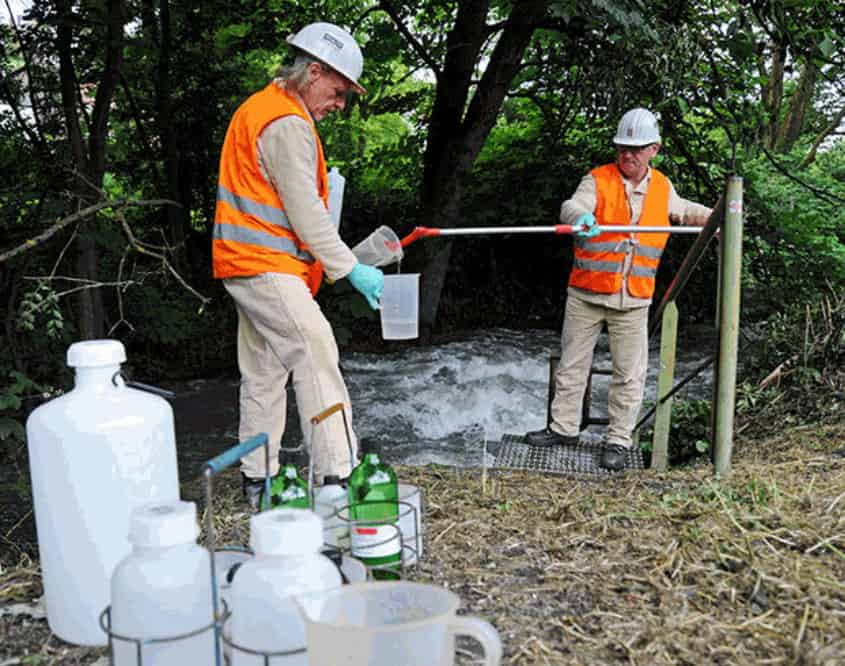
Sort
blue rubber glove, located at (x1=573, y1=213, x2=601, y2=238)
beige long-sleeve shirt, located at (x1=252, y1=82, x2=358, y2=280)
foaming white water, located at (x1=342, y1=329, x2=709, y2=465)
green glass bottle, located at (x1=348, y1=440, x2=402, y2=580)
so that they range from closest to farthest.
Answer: green glass bottle, located at (x1=348, y1=440, x2=402, y2=580) → beige long-sleeve shirt, located at (x1=252, y1=82, x2=358, y2=280) → blue rubber glove, located at (x1=573, y1=213, x2=601, y2=238) → foaming white water, located at (x1=342, y1=329, x2=709, y2=465)

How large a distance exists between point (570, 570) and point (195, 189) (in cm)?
946

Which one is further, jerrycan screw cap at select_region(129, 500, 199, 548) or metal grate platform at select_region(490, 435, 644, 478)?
metal grate platform at select_region(490, 435, 644, 478)

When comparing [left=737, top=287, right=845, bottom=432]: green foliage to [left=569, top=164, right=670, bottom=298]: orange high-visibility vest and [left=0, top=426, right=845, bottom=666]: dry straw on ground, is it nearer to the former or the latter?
[left=569, top=164, right=670, bottom=298]: orange high-visibility vest

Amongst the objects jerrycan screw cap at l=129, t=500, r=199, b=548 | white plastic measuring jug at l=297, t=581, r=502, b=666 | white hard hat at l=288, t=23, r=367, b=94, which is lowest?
white plastic measuring jug at l=297, t=581, r=502, b=666

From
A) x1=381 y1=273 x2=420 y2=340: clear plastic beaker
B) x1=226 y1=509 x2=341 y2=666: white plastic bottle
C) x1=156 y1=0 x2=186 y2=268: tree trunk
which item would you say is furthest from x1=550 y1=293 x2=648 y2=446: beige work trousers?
x1=156 y1=0 x2=186 y2=268: tree trunk

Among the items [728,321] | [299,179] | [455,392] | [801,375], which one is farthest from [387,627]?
[455,392]

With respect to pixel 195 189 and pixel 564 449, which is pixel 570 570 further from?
pixel 195 189

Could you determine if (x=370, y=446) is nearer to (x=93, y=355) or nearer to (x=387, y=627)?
(x=93, y=355)

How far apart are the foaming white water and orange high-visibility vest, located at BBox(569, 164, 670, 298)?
262 cm

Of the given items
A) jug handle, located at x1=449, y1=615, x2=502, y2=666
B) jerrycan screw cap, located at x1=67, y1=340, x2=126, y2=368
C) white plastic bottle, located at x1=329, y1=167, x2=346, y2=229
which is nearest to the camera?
jug handle, located at x1=449, y1=615, x2=502, y2=666

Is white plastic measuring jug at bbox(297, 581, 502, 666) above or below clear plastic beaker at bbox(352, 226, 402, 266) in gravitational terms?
below

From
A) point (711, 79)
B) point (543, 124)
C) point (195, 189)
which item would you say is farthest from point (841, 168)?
point (195, 189)

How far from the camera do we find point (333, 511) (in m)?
2.32

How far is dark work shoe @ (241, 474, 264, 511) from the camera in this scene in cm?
337
